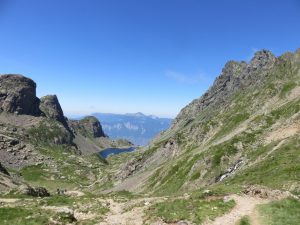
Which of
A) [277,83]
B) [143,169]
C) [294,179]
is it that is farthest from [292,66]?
[294,179]

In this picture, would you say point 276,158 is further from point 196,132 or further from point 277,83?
point 277,83

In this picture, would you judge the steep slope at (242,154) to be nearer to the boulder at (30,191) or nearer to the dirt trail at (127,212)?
the dirt trail at (127,212)

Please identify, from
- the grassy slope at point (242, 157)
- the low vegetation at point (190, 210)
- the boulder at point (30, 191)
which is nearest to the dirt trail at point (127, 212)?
the low vegetation at point (190, 210)

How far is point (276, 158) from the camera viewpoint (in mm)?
63375

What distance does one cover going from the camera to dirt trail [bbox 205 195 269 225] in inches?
1287

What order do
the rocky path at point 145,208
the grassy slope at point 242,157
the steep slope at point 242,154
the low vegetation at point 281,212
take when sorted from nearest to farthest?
the low vegetation at point 281,212
the rocky path at point 145,208
the grassy slope at point 242,157
the steep slope at point 242,154

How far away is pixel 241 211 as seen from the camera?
34594mm

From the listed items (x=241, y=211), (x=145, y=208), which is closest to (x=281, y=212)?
(x=241, y=211)

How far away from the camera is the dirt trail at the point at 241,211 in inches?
1287

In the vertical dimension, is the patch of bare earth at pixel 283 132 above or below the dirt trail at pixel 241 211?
above

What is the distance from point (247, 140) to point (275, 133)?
723cm

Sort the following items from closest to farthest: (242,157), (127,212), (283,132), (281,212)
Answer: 1. (281,212)
2. (127,212)
3. (242,157)
4. (283,132)

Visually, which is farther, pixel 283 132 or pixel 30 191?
pixel 283 132

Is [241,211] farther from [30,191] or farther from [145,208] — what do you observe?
[30,191]
